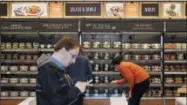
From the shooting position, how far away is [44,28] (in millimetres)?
11781

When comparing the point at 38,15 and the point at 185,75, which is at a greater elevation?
the point at 38,15

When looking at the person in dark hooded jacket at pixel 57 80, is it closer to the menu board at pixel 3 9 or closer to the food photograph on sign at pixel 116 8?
the food photograph on sign at pixel 116 8

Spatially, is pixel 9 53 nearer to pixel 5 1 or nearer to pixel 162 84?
pixel 5 1

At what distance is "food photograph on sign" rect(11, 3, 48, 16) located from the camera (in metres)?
11.9

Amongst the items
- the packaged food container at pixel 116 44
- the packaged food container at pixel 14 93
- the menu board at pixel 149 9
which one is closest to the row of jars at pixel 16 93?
the packaged food container at pixel 14 93

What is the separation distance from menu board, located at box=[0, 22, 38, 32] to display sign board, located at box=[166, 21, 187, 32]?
12.2ft

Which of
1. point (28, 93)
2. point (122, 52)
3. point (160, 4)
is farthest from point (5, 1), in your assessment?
point (160, 4)

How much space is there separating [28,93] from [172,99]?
411 centimetres

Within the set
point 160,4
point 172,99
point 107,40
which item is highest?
point 160,4

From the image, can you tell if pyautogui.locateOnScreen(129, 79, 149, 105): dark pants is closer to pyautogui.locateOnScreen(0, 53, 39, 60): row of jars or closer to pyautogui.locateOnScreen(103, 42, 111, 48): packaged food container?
pyautogui.locateOnScreen(103, 42, 111, 48): packaged food container

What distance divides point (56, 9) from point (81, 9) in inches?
28.0

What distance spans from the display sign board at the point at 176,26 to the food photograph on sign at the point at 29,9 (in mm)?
3505

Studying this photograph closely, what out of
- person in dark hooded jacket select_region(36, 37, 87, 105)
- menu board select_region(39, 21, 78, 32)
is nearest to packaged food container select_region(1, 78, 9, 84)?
menu board select_region(39, 21, 78, 32)

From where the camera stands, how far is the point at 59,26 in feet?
38.6
